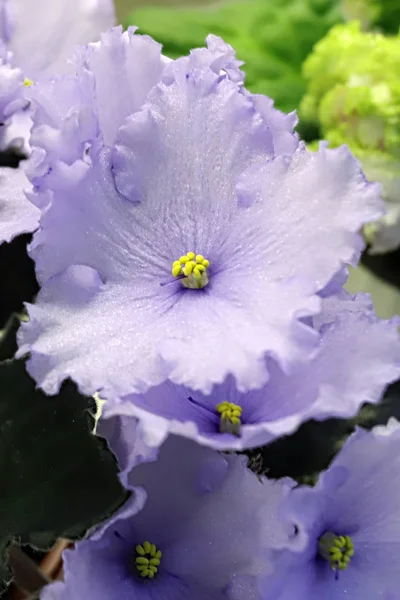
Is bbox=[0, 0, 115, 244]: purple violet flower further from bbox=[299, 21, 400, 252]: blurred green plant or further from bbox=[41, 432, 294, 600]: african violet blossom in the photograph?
bbox=[299, 21, 400, 252]: blurred green plant

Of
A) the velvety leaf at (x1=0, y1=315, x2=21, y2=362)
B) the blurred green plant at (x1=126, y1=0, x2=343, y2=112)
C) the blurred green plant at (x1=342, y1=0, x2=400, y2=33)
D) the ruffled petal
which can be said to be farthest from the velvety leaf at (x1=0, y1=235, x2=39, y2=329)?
the blurred green plant at (x1=342, y1=0, x2=400, y2=33)

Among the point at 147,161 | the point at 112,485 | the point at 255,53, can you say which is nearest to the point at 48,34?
the point at 147,161

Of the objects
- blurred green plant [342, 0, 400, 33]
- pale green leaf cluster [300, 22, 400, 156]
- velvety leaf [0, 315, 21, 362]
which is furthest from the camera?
blurred green plant [342, 0, 400, 33]

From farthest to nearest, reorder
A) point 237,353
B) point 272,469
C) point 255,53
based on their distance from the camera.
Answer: point 255,53, point 272,469, point 237,353

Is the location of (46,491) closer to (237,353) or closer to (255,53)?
(237,353)

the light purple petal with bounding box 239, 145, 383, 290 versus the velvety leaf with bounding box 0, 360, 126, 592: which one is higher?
the light purple petal with bounding box 239, 145, 383, 290
